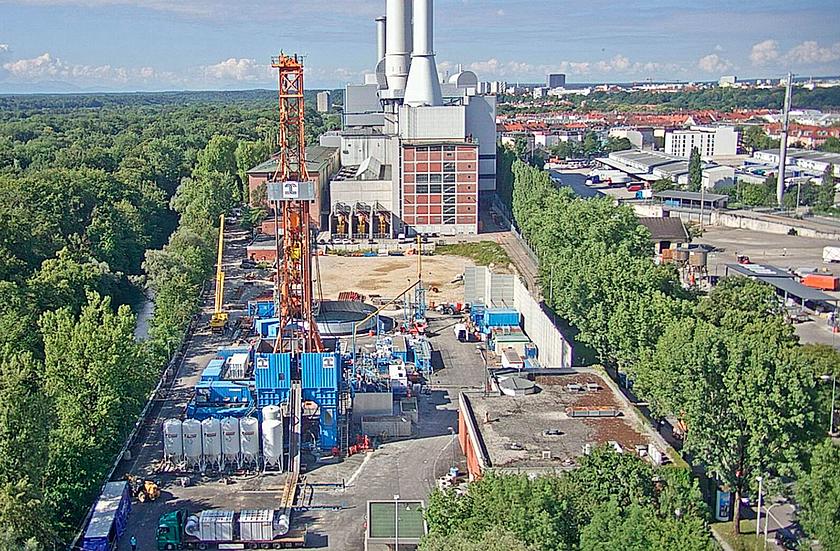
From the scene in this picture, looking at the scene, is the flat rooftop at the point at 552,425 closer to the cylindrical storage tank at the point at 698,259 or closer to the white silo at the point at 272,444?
the white silo at the point at 272,444

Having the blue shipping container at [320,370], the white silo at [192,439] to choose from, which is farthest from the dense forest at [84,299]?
the blue shipping container at [320,370]

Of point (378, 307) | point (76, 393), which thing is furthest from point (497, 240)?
point (76, 393)

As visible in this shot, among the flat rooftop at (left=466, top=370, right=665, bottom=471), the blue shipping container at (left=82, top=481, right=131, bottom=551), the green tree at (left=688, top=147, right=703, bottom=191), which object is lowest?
the blue shipping container at (left=82, top=481, right=131, bottom=551)

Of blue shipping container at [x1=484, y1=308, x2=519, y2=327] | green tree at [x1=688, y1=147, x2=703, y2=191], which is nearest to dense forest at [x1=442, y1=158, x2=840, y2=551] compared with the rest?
blue shipping container at [x1=484, y1=308, x2=519, y2=327]

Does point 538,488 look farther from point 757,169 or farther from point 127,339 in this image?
point 757,169

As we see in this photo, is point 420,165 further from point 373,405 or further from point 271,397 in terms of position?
point 271,397

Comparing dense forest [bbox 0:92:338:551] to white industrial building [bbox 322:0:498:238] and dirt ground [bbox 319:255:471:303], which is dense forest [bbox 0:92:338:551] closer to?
dirt ground [bbox 319:255:471:303]
